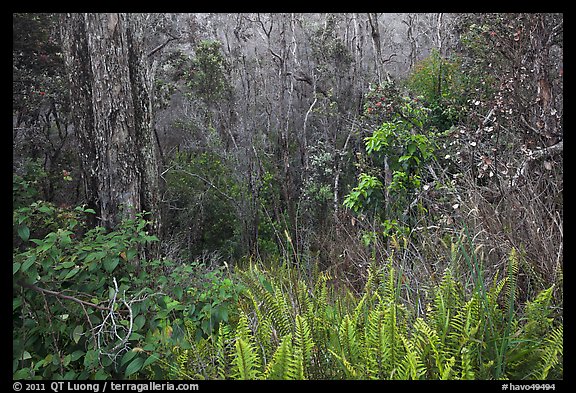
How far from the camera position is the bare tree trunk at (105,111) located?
3.65 m

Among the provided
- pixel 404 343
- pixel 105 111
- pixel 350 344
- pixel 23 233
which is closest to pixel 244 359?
pixel 350 344

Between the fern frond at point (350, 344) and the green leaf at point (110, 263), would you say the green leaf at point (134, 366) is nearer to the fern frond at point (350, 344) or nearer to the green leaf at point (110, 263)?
the green leaf at point (110, 263)

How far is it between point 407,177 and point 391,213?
563 millimetres

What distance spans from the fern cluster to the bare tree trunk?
1.95 meters

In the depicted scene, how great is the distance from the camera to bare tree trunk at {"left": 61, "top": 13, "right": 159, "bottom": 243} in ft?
12.0

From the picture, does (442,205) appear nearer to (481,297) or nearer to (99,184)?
(481,297)

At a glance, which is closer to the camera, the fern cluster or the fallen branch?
the fern cluster

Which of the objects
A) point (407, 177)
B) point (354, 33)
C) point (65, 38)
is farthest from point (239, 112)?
point (65, 38)

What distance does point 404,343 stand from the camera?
5.55 ft

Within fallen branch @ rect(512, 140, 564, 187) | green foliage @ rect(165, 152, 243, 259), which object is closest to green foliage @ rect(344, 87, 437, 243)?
fallen branch @ rect(512, 140, 564, 187)

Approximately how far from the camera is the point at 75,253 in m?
2.49

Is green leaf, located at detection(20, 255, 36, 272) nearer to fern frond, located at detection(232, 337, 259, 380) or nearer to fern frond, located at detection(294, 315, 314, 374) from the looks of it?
fern frond, located at detection(232, 337, 259, 380)
